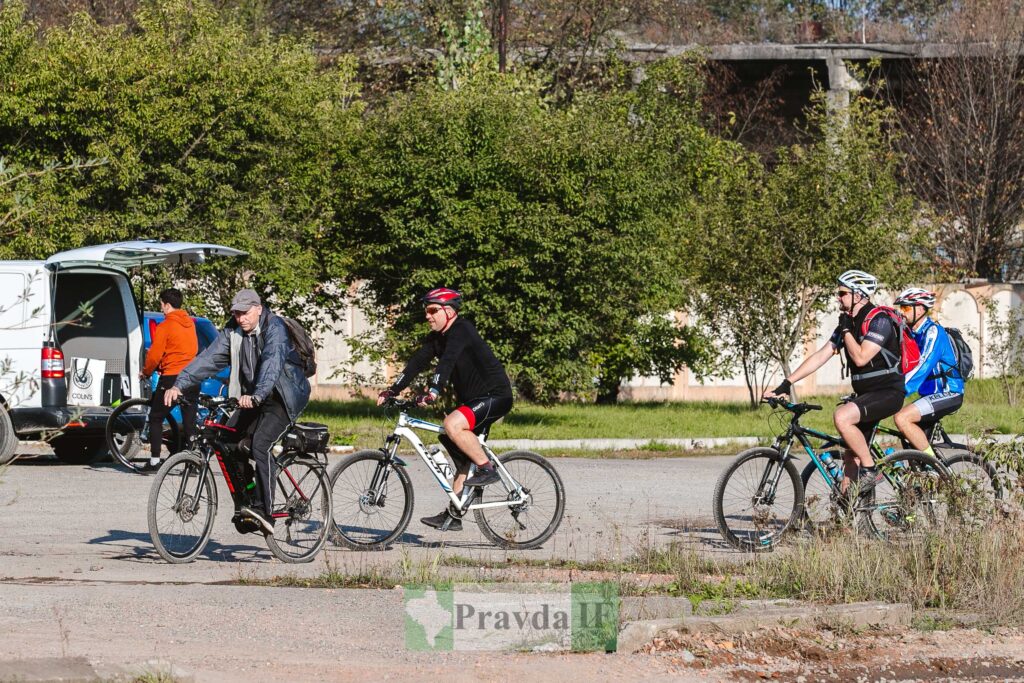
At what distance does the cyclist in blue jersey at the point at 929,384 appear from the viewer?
10.7 metres

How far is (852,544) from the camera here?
28.1 ft

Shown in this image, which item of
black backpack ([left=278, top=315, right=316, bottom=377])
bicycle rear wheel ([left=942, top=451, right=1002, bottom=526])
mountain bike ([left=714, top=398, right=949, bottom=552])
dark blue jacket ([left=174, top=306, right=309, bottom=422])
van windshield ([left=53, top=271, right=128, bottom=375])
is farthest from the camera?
van windshield ([left=53, top=271, right=128, bottom=375])

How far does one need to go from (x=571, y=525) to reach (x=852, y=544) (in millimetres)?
3134

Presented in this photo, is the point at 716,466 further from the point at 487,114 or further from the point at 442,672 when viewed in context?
the point at 442,672

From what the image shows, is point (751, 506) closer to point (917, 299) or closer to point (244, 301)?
point (917, 299)

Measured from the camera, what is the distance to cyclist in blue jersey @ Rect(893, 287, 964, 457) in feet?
35.0

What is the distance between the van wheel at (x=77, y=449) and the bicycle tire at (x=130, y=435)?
560mm

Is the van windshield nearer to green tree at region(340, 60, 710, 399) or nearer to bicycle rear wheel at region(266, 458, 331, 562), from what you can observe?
green tree at region(340, 60, 710, 399)

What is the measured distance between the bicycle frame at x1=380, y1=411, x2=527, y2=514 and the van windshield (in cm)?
634

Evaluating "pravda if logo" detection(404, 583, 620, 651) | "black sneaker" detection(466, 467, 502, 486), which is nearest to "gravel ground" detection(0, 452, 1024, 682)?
"pravda if logo" detection(404, 583, 620, 651)

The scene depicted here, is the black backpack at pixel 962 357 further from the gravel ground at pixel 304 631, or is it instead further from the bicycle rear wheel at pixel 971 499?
the gravel ground at pixel 304 631

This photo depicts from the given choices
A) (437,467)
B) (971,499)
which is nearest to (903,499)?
(971,499)

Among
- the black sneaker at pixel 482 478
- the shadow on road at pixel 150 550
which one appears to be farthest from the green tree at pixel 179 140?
the black sneaker at pixel 482 478

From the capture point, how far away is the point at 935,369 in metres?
11.0
